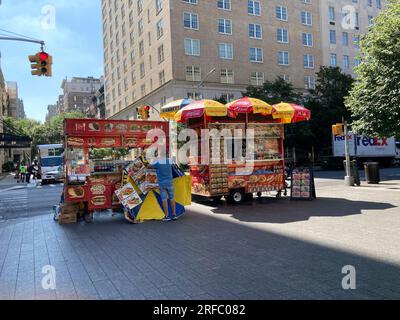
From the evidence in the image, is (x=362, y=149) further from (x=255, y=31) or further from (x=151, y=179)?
(x=151, y=179)

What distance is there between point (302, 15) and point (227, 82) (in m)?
16.6

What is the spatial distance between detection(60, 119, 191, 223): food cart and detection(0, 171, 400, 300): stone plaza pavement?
558 mm

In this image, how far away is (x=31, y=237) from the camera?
26.3ft

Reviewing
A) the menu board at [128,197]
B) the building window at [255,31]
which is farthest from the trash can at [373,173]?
the building window at [255,31]

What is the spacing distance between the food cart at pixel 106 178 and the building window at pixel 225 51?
33.6 m

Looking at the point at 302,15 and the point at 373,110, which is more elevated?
the point at 302,15

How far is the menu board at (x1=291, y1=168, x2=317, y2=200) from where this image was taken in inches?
482

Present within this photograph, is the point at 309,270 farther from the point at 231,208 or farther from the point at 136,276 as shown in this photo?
the point at 231,208

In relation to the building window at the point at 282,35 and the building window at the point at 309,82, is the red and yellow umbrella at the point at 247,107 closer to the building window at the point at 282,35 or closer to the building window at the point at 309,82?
the building window at the point at 282,35

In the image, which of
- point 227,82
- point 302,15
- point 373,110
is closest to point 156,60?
point 227,82

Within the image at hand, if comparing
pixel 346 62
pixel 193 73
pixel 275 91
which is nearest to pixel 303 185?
pixel 275 91

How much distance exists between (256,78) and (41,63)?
33570 mm

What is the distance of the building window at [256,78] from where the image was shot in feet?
143
